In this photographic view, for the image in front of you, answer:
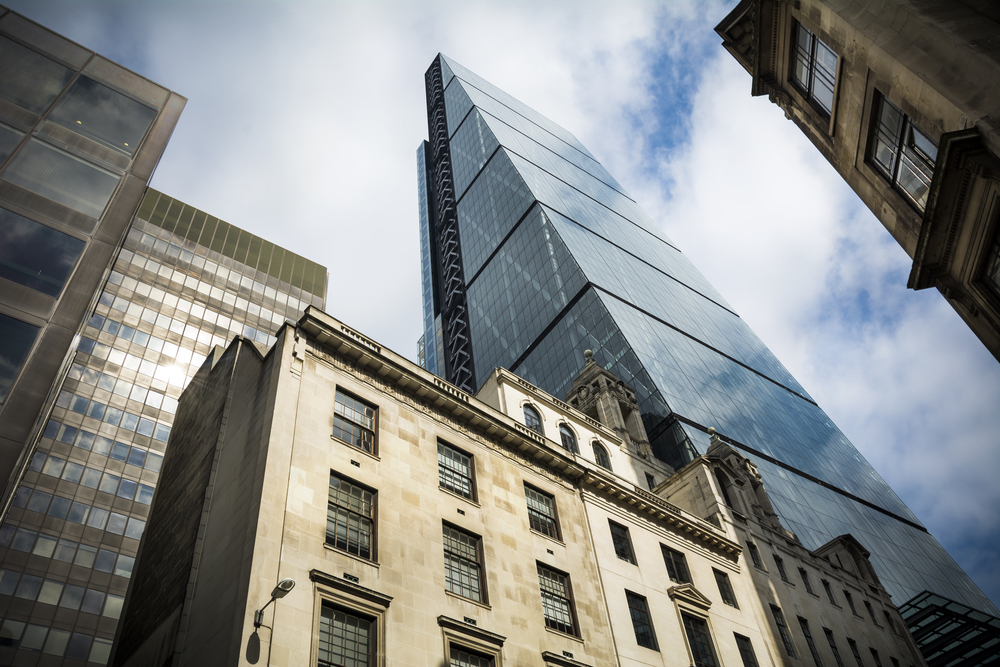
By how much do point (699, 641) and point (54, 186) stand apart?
31.0 metres

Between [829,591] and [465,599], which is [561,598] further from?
[829,591]

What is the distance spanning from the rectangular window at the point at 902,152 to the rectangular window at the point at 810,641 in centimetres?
2638

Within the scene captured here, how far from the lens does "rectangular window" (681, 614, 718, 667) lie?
3059 cm

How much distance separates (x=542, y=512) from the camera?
29.9 meters

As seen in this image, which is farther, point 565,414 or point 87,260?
point 565,414

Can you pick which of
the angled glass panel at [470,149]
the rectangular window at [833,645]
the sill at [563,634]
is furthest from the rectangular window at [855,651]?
the angled glass panel at [470,149]

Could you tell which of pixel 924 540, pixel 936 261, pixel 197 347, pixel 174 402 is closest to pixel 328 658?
pixel 936 261

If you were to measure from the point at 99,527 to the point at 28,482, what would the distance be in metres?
5.51

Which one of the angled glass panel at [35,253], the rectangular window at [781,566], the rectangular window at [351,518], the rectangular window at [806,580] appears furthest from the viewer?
the rectangular window at [806,580]

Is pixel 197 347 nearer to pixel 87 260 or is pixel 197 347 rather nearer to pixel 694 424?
pixel 87 260

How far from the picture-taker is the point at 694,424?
82.8 meters

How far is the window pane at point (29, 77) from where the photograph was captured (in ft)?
85.3

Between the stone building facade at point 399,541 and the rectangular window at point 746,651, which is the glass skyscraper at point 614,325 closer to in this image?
the rectangular window at point 746,651

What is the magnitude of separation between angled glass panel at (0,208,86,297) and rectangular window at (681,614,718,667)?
27.7 metres
